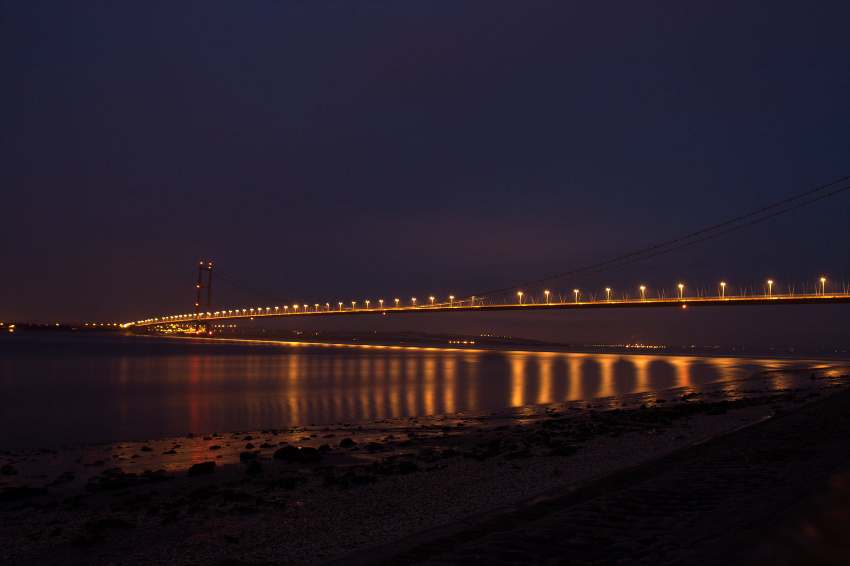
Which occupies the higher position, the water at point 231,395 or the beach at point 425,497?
the beach at point 425,497

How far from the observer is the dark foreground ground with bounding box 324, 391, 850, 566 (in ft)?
8.96

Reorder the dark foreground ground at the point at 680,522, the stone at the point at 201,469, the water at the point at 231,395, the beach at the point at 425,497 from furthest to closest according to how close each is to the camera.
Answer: the water at the point at 231,395
the stone at the point at 201,469
the beach at the point at 425,497
the dark foreground ground at the point at 680,522

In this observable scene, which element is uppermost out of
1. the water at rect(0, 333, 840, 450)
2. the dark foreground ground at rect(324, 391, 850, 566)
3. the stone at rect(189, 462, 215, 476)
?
the dark foreground ground at rect(324, 391, 850, 566)

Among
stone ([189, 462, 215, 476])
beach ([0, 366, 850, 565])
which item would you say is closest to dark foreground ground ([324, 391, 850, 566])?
beach ([0, 366, 850, 565])

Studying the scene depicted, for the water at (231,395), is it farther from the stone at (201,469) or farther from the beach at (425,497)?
the stone at (201,469)

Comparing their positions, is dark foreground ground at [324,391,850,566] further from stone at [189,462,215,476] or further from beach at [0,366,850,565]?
stone at [189,462,215,476]

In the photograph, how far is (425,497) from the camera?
5289 millimetres

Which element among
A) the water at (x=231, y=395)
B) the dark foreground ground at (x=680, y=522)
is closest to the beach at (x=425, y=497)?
the dark foreground ground at (x=680, y=522)

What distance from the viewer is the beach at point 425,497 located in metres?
3.72

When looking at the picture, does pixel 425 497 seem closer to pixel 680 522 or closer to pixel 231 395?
pixel 680 522

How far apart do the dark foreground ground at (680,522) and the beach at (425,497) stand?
0.02 meters

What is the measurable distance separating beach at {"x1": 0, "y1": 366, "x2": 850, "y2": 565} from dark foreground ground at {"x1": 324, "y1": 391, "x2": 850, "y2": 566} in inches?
0.8

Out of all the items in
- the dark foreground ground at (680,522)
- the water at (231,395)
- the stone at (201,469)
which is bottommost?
the water at (231,395)

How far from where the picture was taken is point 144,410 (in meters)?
16.0
